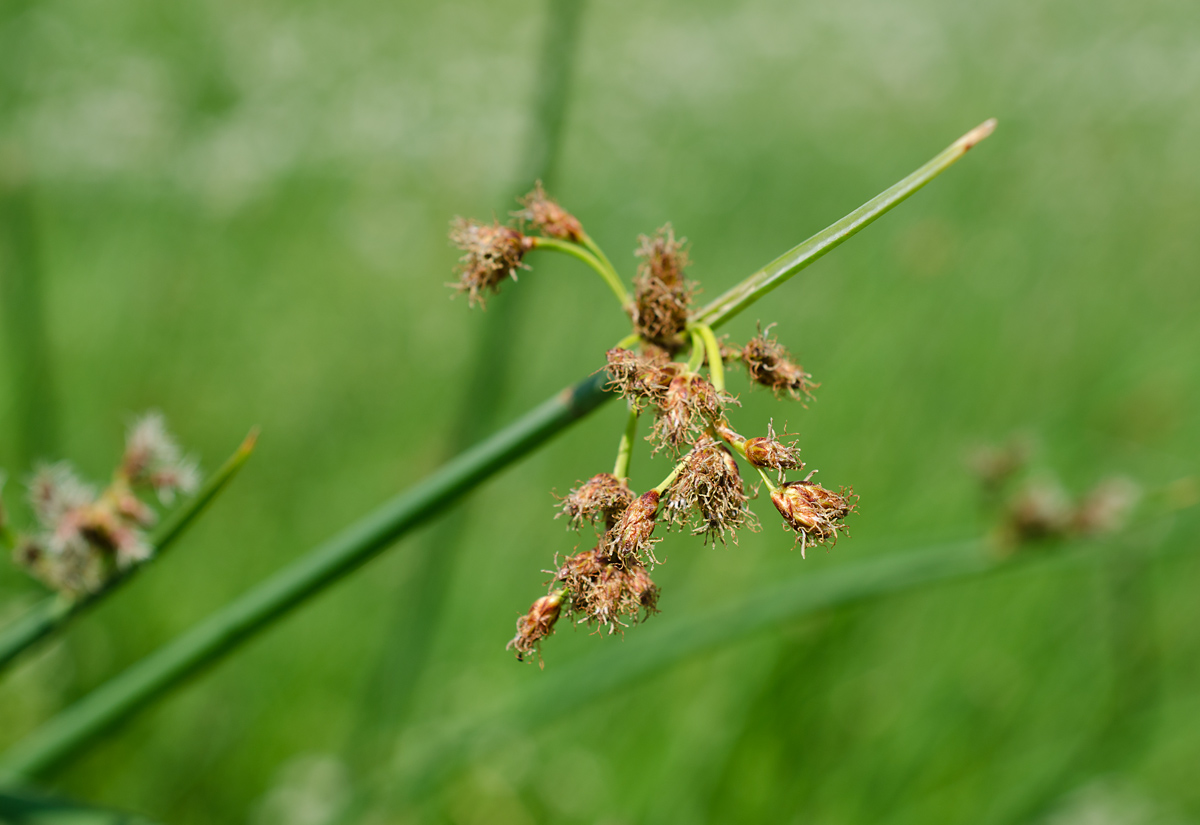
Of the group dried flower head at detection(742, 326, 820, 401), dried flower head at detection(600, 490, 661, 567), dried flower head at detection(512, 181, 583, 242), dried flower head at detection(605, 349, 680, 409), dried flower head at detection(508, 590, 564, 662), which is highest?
dried flower head at detection(512, 181, 583, 242)

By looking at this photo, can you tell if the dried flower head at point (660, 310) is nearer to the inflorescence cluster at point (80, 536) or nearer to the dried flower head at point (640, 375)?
the dried flower head at point (640, 375)

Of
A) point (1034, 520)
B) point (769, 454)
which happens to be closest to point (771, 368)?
point (769, 454)

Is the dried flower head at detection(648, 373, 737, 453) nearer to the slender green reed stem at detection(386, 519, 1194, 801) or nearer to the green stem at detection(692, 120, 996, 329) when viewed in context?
the green stem at detection(692, 120, 996, 329)

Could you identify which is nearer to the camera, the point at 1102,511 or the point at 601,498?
the point at 601,498

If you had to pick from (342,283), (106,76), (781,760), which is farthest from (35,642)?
(106,76)

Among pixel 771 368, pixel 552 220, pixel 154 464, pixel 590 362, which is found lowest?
pixel 771 368

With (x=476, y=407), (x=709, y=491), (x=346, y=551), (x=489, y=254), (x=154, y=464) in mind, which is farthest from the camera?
(x=476, y=407)

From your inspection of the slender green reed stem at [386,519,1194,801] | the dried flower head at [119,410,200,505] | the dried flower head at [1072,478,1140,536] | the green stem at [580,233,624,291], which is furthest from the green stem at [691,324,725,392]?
the dried flower head at [1072,478,1140,536]

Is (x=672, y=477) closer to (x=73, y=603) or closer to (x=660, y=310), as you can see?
(x=660, y=310)
